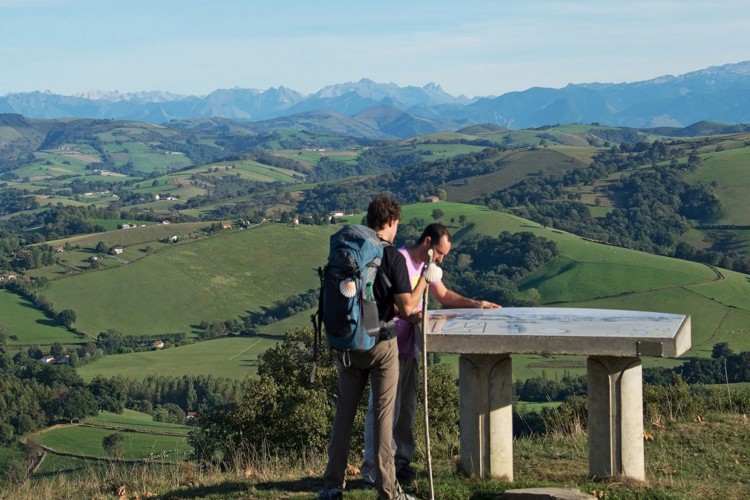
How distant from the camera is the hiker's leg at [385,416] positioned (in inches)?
305

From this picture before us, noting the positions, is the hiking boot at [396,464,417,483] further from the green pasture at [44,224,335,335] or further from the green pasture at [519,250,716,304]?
the green pasture at [44,224,335,335]

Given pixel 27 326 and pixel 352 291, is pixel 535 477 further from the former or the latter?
pixel 27 326

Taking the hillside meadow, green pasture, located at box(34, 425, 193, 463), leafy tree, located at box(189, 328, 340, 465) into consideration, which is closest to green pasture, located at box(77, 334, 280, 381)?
the hillside meadow

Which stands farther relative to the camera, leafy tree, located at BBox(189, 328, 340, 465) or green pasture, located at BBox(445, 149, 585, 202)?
green pasture, located at BBox(445, 149, 585, 202)

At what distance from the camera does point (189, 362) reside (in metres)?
78.3

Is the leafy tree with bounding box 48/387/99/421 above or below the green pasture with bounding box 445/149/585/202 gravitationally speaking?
below

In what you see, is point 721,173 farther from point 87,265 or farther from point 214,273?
point 87,265

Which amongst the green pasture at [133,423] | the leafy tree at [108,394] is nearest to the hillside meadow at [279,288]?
the leafy tree at [108,394]

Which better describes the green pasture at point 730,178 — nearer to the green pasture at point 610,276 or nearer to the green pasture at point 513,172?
the green pasture at point 610,276

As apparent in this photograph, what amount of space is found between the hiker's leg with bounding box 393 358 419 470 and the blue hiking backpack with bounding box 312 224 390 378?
1.26m

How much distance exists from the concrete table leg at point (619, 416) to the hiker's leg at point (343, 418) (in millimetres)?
2192

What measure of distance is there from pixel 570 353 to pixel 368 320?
1.81m

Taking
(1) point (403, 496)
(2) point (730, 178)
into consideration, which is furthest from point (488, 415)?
(2) point (730, 178)

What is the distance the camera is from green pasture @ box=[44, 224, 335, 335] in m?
98.5
